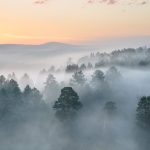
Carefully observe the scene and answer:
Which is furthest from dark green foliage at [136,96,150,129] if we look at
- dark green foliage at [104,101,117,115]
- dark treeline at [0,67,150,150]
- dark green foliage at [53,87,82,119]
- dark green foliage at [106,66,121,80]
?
dark green foliage at [106,66,121,80]

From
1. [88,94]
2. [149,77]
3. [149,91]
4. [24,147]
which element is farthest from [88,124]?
[149,77]

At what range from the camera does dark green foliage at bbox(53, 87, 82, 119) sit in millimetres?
107250

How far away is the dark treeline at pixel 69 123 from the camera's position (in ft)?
342

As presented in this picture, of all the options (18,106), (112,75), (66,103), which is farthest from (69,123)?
(112,75)

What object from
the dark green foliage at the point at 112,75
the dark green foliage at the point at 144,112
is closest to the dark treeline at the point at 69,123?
the dark green foliage at the point at 144,112

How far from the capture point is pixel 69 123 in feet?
358

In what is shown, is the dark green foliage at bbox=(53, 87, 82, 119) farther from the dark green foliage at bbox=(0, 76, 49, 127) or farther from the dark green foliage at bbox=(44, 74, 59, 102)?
the dark green foliage at bbox=(44, 74, 59, 102)

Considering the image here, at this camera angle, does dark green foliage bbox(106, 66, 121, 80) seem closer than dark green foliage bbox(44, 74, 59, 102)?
No

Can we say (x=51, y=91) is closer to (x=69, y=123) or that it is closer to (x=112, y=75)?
(x=112, y=75)

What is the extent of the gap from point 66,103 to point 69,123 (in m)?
4.65

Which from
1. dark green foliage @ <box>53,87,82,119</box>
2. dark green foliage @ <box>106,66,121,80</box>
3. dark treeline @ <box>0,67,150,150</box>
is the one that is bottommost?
dark treeline @ <box>0,67,150,150</box>

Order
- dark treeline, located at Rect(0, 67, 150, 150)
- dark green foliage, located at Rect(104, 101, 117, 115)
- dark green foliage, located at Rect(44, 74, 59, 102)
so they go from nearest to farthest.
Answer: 1. dark treeline, located at Rect(0, 67, 150, 150)
2. dark green foliage, located at Rect(104, 101, 117, 115)
3. dark green foliage, located at Rect(44, 74, 59, 102)

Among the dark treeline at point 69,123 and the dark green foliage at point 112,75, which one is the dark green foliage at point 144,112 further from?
the dark green foliage at point 112,75

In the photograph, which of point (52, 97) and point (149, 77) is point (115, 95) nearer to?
point (52, 97)
